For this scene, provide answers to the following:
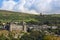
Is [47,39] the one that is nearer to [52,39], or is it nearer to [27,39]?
[52,39]

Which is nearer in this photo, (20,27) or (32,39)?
(32,39)

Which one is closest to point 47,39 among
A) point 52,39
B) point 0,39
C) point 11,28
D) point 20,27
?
point 52,39

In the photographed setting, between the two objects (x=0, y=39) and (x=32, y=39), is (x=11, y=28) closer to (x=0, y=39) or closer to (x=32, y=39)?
(x=32, y=39)

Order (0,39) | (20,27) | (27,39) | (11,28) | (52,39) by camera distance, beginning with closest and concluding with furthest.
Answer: (52,39) → (0,39) → (27,39) → (11,28) → (20,27)

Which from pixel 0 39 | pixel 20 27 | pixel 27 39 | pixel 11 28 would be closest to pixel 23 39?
pixel 27 39

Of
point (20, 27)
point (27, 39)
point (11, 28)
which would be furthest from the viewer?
point (20, 27)

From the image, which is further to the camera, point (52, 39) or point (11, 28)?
point (11, 28)

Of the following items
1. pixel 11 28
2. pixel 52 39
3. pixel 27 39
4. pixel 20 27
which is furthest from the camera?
pixel 20 27

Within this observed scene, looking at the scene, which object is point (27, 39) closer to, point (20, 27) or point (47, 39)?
point (47, 39)

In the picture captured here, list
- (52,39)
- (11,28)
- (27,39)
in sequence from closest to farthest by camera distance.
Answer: (52,39) → (27,39) → (11,28)
